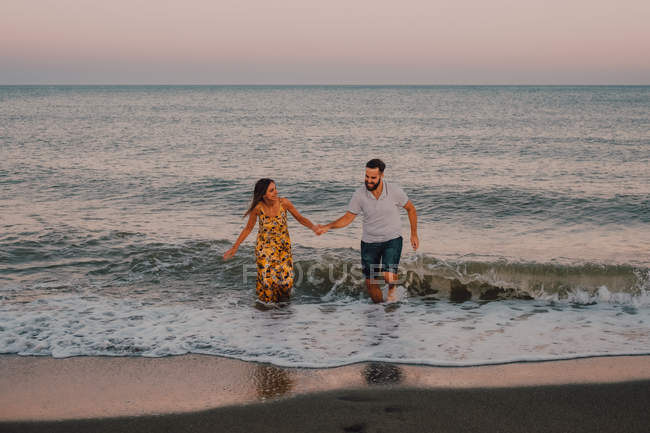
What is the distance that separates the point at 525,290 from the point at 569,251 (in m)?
2.27

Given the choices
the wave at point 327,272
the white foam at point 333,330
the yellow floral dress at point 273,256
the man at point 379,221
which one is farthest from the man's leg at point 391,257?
the wave at point 327,272

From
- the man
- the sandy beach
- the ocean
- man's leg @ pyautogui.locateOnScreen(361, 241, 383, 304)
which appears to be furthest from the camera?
man's leg @ pyautogui.locateOnScreen(361, 241, 383, 304)

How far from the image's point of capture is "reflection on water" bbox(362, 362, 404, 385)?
16.8 feet

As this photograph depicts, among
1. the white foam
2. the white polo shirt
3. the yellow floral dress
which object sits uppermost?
the white polo shirt

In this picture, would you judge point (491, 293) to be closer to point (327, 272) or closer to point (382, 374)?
point (327, 272)

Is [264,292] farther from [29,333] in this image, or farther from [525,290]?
[525,290]

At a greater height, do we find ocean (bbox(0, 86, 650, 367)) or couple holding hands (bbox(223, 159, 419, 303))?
couple holding hands (bbox(223, 159, 419, 303))

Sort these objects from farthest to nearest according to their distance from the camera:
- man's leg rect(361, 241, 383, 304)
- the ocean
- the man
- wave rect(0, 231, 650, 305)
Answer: wave rect(0, 231, 650, 305) → man's leg rect(361, 241, 383, 304) → the man → the ocean

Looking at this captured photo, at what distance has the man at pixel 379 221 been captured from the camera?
6.85 m

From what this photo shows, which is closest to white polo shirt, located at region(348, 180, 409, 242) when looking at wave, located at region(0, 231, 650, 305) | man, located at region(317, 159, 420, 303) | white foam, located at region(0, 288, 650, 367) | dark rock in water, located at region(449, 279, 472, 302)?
man, located at region(317, 159, 420, 303)

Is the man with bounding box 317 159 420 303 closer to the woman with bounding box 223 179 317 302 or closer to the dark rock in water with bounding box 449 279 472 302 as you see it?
the woman with bounding box 223 179 317 302

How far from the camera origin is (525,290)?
8.67 m

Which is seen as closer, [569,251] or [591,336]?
[591,336]

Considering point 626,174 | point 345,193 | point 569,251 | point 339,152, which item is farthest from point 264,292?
point 339,152
